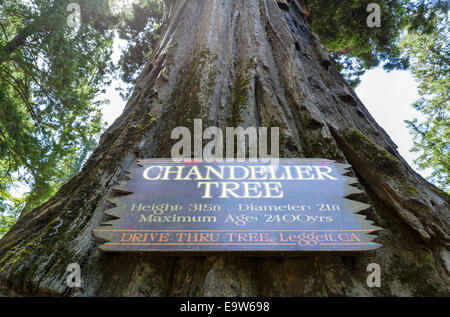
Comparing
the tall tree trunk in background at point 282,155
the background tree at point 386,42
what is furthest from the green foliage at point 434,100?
the tall tree trunk in background at point 282,155

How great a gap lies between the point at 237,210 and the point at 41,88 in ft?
19.8

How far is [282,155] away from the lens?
2.04 m

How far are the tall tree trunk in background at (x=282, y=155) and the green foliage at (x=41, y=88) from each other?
308 cm

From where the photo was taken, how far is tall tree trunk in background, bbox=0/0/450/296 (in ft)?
4.56

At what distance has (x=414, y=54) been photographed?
1109 cm

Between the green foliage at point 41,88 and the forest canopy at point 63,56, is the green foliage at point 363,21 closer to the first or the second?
the forest canopy at point 63,56

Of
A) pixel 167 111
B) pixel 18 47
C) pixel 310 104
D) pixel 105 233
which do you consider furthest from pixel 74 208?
pixel 18 47

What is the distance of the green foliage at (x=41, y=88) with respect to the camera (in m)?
4.73

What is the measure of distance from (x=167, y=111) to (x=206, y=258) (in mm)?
1553

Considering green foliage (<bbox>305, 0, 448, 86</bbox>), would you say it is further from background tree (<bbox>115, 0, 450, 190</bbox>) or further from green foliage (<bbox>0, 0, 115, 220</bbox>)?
green foliage (<bbox>0, 0, 115, 220</bbox>)

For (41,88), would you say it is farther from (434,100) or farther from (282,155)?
(434,100)

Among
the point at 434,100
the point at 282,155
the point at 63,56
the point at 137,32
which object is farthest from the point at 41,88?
the point at 434,100

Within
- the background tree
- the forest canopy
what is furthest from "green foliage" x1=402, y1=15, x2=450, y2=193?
the forest canopy

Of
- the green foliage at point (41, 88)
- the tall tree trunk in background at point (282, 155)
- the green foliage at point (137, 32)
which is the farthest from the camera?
the green foliage at point (137, 32)
